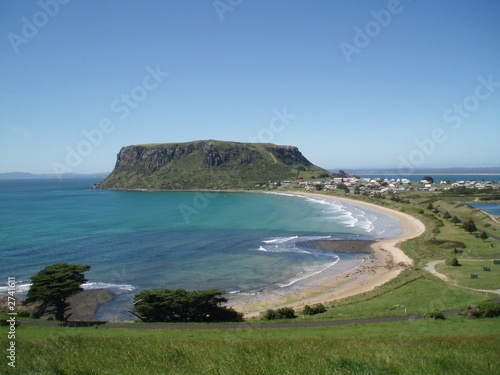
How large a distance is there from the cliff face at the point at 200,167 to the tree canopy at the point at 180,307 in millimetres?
133404

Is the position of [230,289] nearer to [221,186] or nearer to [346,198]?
[346,198]

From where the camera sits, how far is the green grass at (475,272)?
25573 mm

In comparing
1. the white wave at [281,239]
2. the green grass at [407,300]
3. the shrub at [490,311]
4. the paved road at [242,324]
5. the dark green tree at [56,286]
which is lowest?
the white wave at [281,239]

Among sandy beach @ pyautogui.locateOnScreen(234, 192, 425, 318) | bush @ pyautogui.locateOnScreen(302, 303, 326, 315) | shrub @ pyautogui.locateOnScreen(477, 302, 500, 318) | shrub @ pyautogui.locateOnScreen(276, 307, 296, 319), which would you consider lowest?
sandy beach @ pyautogui.locateOnScreen(234, 192, 425, 318)

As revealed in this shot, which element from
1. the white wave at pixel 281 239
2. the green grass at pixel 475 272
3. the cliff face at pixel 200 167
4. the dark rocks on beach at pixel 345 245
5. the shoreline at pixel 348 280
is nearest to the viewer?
the green grass at pixel 475 272

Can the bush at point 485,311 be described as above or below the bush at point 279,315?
above

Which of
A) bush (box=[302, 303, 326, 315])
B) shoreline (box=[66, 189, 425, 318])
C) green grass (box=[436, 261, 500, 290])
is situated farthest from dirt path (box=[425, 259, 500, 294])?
bush (box=[302, 303, 326, 315])

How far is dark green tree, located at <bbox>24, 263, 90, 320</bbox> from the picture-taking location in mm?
19891

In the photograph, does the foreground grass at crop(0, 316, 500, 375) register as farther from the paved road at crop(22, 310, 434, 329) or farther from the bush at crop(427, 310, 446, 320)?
the paved road at crop(22, 310, 434, 329)

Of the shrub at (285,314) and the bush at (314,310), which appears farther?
the bush at (314,310)

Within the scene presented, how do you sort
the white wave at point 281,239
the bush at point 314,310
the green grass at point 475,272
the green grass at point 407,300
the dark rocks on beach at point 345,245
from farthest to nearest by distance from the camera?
1. the white wave at point 281,239
2. the dark rocks on beach at point 345,245
3. the green grass at point 475,272
4. the bush at point 314,310
5. the green grass at point 407,300

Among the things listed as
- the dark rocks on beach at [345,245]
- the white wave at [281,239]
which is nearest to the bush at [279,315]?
the dark rocks on beach at [345,245]

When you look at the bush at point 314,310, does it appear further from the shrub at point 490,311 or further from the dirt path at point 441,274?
the dirt path at point 441,274

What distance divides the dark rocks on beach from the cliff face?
108121 mm
